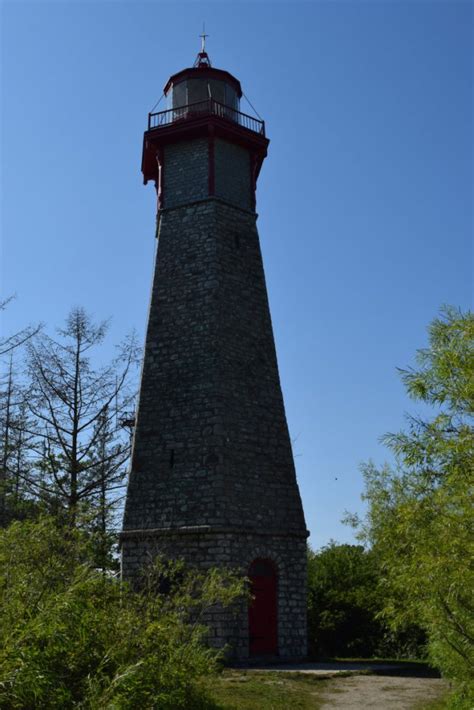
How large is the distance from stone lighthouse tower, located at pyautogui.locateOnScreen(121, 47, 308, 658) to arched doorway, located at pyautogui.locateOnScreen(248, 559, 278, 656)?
0.03 m

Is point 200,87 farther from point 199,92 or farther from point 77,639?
point 77,639

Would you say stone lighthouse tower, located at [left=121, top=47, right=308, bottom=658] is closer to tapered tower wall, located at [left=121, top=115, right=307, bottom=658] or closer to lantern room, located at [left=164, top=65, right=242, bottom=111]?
tapered tower wall, located at [left=121, top=115, right=307, bottom=658]

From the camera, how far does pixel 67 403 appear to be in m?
20.6

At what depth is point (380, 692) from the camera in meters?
12.0

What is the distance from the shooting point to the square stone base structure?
49.2ft

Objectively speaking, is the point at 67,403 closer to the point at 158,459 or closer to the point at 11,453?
the point at 11,453

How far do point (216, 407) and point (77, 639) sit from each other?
9.84m

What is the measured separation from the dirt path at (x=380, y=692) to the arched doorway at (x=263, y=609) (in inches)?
96.9

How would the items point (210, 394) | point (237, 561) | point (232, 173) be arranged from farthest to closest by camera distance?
1. point (232, 173)
2. point (210, 394)
3. point (237, 561)

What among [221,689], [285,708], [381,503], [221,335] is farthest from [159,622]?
[221,335]

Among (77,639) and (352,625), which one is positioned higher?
(77,639)

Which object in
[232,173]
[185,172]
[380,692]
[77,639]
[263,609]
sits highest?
[232,173]

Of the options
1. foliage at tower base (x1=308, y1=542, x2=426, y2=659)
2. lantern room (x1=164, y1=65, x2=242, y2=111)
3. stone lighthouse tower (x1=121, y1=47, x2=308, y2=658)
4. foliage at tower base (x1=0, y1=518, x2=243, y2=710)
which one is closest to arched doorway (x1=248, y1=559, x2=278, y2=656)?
stone lighthouse tower (x1=121, y1=47, x2=308, y2=658)

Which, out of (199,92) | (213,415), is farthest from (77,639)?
(199,92)
